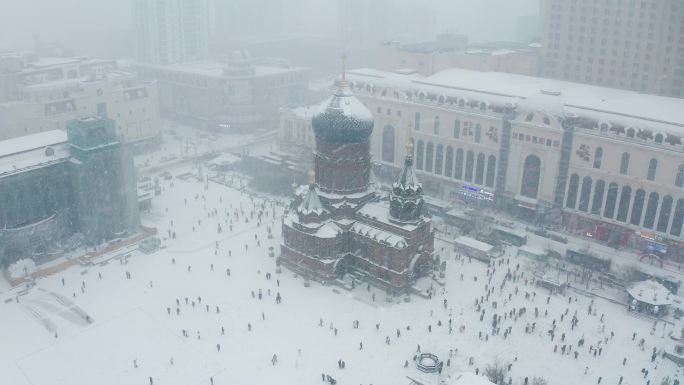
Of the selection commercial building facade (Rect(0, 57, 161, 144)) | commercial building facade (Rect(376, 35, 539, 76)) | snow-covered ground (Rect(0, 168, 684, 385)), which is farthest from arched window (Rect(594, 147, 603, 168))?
commercial building facade (Rect(0, 57, 161, 144))

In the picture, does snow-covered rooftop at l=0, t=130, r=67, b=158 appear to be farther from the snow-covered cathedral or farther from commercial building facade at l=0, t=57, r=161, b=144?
the snow-covered cathedral

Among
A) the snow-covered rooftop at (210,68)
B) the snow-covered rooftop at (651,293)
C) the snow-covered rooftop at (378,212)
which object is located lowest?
the snow-covered rooftop at (651,293)

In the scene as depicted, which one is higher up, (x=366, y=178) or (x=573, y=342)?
(x=366, y=178)

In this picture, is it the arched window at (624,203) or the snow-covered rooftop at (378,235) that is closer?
the snow-covered rooftop at (378,235)

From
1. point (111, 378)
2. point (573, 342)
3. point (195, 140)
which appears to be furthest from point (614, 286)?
point (195, 140)

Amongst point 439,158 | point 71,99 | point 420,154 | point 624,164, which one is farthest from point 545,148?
point 71,99

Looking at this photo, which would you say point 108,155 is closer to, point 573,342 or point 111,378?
point 111,378

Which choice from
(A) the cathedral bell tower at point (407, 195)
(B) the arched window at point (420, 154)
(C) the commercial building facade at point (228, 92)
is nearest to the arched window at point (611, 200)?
(A) the cathedral bell tower at point (407, 195)

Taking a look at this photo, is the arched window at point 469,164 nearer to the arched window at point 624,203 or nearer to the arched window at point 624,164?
the arched window at point 624,164
